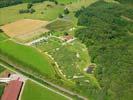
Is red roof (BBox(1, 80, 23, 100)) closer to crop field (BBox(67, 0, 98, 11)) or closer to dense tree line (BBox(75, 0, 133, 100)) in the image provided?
dense tree line (BBox(75, 0, 133, 100))

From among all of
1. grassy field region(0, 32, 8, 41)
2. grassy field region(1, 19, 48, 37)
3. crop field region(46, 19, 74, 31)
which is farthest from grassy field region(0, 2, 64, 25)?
grassy field region(0, 32, 8, 41)

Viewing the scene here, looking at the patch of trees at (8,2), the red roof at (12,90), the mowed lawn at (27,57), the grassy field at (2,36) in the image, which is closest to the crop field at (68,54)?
the mowed lawn at (27,57)

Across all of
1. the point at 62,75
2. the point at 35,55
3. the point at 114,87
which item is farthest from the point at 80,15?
the point at 114,87

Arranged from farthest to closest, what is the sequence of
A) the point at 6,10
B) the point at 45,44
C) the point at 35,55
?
the point at 6,10, the point at 45,44, the point at 35,55

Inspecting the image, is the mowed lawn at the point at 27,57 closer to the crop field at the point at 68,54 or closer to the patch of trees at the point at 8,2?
the crop field at the point at 68,54

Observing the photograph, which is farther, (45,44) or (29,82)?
(45,44)

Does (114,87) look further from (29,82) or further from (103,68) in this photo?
(29,82)

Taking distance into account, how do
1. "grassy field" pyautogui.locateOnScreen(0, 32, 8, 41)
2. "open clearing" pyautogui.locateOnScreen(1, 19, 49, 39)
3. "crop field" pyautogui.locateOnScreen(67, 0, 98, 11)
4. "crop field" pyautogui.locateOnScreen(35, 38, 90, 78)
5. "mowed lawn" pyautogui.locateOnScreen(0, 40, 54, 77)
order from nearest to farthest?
"crop field" pyautogui.locateOnScreen(35, 38, 90, 78)
"mowed lawn" pyautogui.locateOnScreen(0, 40, 54, 77)
"grassy field" pyautogui.locateOnScreen(0, 32, 8, 41)
"open clearing" pyautogui.locateOnScreen(1, 19, 49, 39)
"crop field" pyautogui.locateOnScreen(67, 0, 98, 11)
